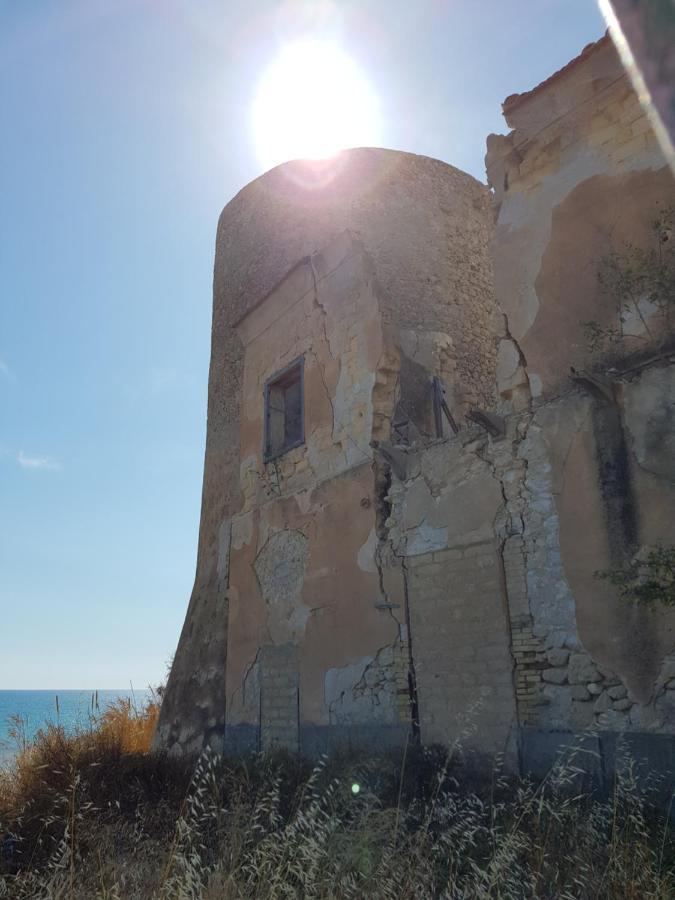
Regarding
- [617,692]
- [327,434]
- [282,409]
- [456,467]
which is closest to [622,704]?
[617,692]

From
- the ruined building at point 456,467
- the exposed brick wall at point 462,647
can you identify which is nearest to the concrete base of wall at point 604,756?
the ruined building at point 456,467

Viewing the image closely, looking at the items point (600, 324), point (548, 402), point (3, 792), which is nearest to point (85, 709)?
point (3, 792)

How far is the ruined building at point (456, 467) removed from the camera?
5211 millimetres

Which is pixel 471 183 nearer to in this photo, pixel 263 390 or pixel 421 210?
pixel 421 210

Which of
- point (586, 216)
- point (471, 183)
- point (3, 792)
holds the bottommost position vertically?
point (3, 792)

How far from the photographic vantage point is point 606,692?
4.95 metres

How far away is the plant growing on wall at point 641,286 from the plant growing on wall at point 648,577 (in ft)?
5.37

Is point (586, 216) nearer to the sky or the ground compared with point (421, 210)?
nearer to the ground

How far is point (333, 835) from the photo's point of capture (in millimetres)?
4273

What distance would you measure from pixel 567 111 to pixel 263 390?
5.03 m

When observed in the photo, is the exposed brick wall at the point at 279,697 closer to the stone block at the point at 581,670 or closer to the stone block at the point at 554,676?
the stone block at the point at 554,676

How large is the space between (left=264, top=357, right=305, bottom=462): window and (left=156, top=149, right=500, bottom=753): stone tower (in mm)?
20

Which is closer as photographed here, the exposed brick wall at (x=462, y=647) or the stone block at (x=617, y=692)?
the stone block at (x=617, y=692)

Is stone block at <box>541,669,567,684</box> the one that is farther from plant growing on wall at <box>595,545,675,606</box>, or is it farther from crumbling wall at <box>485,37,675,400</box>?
crumbling wall at <box>485,37,675,400</box>
